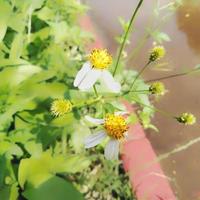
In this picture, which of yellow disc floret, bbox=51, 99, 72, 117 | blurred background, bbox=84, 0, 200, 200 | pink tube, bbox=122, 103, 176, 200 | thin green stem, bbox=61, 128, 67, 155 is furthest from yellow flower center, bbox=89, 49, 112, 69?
blurred background, bbox=84, 0, 200, 200

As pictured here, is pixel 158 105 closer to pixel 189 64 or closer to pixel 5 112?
pixel 189 64

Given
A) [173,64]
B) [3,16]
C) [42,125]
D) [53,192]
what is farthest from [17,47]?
[173,64]

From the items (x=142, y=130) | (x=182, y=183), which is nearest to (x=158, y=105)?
(x=142, y=130)

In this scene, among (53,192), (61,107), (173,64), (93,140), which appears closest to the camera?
(93,140)

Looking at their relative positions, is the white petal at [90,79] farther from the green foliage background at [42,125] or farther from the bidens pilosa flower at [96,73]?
the green foliage background at [42,125]

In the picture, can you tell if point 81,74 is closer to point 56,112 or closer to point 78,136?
point 56,112

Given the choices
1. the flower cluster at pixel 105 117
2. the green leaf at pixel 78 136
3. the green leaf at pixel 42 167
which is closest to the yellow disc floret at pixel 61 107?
the flower cluster at pixel 105 117
